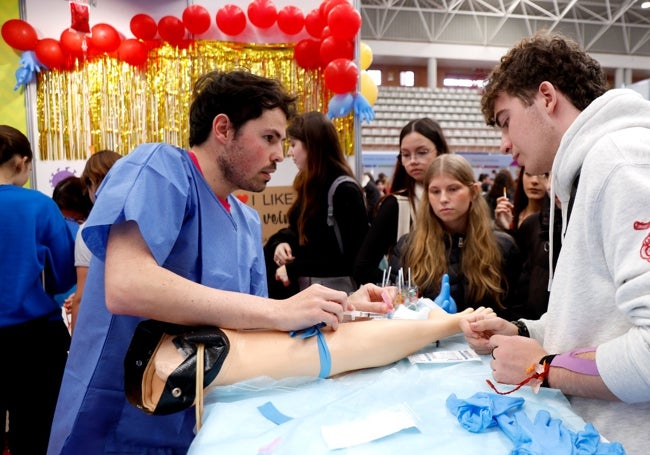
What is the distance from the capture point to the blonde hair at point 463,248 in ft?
6.64

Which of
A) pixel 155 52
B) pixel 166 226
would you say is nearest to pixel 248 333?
pixel 166 226

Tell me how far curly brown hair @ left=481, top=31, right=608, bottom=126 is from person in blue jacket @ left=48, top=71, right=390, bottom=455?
2.01ft

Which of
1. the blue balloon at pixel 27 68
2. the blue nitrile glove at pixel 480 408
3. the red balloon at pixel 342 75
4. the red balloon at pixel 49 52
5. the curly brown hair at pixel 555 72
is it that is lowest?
the blue nitrile glove at pixel 480 408

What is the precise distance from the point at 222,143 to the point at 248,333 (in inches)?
21.9

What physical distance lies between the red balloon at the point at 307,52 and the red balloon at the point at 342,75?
0.29m

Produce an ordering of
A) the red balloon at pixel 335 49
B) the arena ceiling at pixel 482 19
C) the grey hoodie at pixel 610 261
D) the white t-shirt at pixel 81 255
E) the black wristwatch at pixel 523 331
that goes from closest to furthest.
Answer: the grey hoodie at pixel 610 261 → the black wristwatch at pixel 523 331 → the white t-shirt at pixel 81 255 → the red balloon at pixel 335 49 → the arena ceiling at pixel 482 19

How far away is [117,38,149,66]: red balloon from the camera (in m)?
3.98

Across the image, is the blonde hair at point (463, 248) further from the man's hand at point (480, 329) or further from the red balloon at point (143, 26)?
the red balloon at point (143, 26)

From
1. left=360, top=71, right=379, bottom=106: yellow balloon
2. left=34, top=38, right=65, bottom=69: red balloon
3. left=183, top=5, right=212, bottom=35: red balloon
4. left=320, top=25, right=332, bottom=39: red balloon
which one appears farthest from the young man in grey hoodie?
left=34, top=38, right=65, bottom=69: red balloon


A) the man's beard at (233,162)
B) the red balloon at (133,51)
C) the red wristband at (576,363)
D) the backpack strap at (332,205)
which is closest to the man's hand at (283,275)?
the backpack strap at (332,205)

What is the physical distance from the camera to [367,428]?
0.80 m

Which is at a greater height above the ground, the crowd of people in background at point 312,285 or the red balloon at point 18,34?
the red balloon at point 18,34

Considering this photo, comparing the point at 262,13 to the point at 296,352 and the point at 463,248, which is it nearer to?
the point at 463,248

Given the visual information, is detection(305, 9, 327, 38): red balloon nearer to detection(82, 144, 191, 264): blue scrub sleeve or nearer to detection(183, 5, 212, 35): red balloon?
detection(183, 5, 212, 35): red balloon
